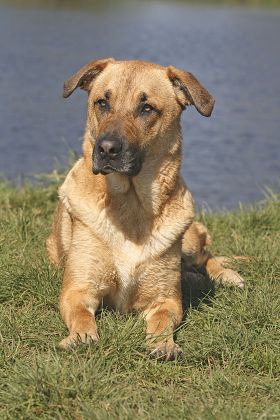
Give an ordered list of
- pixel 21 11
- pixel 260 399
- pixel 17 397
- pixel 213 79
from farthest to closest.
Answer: pixel 21 11, pixel 213 79, pixel 260 399, pixel 17 397

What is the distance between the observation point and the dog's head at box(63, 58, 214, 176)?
4344 millimetres

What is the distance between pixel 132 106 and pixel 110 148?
0.45m

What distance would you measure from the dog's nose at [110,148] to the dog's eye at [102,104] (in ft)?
1.46

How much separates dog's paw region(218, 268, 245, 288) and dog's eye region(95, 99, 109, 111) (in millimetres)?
1643

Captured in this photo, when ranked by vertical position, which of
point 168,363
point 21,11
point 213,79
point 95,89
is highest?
point 95,89

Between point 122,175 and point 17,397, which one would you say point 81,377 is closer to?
point 17,397

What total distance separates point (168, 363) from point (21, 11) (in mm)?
40072

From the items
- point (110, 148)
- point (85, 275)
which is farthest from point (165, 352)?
point (110, 148)

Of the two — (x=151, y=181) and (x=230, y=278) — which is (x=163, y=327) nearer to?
(x=151, y=181)

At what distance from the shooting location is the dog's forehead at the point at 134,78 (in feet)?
15.3

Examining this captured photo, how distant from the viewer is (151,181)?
4797 mm

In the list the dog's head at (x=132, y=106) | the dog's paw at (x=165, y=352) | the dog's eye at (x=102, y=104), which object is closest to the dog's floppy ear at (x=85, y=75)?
the dog's head at (x=132, y=106)

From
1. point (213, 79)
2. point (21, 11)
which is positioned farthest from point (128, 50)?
point (21, 11)

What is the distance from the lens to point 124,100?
4.61 m
